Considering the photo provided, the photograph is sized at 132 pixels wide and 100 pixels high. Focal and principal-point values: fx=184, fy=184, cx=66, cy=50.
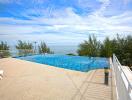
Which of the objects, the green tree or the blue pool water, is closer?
the blue pool water

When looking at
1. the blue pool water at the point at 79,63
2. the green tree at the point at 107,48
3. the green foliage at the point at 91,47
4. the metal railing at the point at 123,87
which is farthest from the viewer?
the green foliage at the point at 91,47

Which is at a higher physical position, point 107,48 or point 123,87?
point 123,87

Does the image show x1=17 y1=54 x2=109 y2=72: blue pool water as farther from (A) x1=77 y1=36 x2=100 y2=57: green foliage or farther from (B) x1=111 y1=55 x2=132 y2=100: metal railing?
(B) x1=111 y1=55 x2=132 y2=100: metal railing

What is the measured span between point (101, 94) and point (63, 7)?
12.8m

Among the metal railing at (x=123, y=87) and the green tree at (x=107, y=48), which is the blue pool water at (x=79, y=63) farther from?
the metal railing at (x=123, y=87)

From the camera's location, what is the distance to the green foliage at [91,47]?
71.3 ft

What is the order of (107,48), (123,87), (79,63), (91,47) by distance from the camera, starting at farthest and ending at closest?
1. (91,47)
2. (107,48)
3. (79,63)
4. (123,87)

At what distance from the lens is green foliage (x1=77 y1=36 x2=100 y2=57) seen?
21.7m

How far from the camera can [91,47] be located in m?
22.2

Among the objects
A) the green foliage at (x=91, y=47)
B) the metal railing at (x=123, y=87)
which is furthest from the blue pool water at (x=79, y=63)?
the metal railing at (x=123, y=87)

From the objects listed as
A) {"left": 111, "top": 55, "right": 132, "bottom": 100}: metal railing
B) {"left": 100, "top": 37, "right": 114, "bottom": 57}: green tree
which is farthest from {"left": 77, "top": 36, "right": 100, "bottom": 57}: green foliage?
{"left": 111, "top": 55, "right": 132, "bottom": 100}: metal railing

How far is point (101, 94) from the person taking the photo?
239 inches

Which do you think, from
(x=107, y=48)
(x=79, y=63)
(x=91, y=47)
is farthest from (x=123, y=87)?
(x=91, y=47)

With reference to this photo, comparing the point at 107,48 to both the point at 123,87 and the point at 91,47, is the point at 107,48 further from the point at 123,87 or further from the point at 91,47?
the point at 123,87
